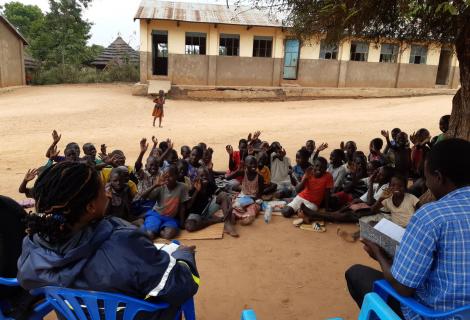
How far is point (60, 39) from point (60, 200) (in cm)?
3178

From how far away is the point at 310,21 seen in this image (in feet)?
18.5

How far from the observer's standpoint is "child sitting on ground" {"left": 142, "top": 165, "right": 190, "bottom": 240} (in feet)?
15.0

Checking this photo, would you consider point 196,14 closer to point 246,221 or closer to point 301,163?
point 301,163

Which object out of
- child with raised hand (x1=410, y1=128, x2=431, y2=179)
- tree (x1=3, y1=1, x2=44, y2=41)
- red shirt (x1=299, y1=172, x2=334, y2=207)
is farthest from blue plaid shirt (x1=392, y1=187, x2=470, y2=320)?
tree (x1=3, y1=1, x2=44, y2=41)

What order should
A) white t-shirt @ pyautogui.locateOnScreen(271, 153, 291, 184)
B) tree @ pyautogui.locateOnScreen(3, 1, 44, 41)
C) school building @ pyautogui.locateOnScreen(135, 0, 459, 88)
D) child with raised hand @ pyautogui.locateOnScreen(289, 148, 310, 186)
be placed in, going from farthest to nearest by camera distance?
tree @ pyautogui.locateOnScreen(3, 1, 44, 41), school building @ pyautogui.locateOnScreen(135, 0, 459, 88), white t-shirt @ pyautogui.locateOnScreen(271, 153, 291, 184), child with raised hand @ pyautogui.locateOnScreen(289, 148, 310, 186)

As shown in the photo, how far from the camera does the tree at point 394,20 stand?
416cm

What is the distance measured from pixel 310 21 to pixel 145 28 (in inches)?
629

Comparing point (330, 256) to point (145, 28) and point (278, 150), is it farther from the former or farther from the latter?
point (145, 28)

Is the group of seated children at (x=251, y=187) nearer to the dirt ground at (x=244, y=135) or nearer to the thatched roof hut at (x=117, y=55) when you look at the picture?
the dirt ground at (x=244, y=135)

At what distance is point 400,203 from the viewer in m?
4.35

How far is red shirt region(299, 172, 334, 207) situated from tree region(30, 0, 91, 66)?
91.1 feet

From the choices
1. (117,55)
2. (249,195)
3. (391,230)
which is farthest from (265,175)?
(117,55)

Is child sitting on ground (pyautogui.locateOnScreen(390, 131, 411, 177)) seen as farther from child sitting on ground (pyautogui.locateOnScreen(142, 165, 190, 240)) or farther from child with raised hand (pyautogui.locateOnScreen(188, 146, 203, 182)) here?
child sitting on ground (pyautogui.locateOnScreen(142, 165, 190, 240))

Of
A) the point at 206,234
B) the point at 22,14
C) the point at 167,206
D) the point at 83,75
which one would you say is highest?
the point at 22,14
